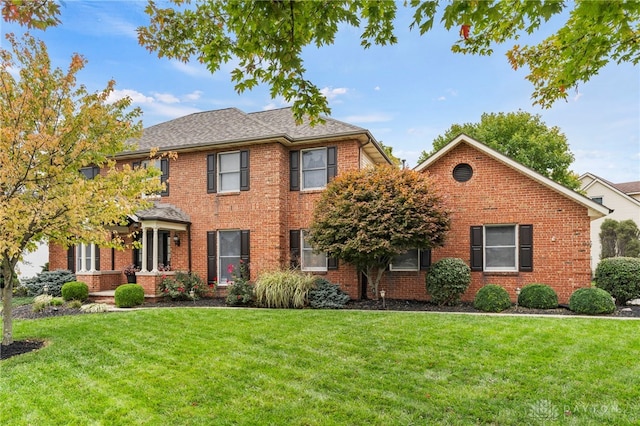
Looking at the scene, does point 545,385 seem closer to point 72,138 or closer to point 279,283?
point 279,283

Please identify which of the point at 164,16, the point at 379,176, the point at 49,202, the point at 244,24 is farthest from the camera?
the point at 379,176

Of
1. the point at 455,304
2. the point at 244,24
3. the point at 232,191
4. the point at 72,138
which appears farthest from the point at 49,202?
the point at 455,304

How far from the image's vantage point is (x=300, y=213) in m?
13.1

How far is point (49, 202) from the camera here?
6062 millimetres

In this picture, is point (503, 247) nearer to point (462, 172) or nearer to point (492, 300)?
point (492, 300)

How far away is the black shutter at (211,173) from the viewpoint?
1367 cm

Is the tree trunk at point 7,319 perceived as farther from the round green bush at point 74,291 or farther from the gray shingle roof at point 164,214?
the round green bush at point 74,291

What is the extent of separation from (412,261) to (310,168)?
15.4 feet

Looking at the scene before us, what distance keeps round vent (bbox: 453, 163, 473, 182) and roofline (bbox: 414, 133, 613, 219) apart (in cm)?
62

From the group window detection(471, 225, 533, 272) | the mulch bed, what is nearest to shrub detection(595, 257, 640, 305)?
the mulch bed

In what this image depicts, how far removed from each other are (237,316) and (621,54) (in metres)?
8.60

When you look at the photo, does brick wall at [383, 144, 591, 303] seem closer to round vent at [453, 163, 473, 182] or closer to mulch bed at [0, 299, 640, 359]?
round vent at [453, 163, 473, 182]

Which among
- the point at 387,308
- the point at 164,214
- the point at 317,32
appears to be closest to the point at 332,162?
the point at 387,308

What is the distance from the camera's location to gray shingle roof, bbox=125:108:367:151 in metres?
12.8
